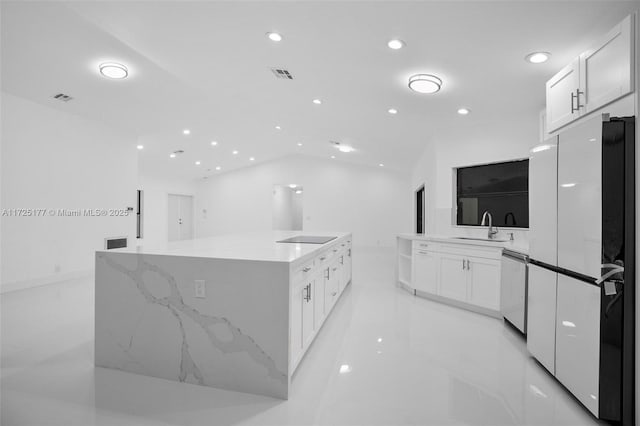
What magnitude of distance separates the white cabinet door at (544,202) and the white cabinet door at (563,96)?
0.30m

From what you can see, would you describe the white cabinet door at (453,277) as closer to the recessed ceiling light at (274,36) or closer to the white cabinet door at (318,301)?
the white cabinet door at (318,301)

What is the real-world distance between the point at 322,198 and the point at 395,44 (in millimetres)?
8628

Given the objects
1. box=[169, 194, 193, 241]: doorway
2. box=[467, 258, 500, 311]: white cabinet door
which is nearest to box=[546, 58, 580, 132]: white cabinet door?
box=[467, 258, 500, 311]: white cabinet door

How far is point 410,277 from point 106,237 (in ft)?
18.3

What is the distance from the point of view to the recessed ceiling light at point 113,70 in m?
4.15

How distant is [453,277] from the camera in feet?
13.1

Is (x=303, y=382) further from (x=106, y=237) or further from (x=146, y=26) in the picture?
(x=106, y=237)

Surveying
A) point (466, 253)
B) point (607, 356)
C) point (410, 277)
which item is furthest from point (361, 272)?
A: point (607, 356)

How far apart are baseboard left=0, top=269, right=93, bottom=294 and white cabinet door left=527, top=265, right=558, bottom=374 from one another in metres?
6.29

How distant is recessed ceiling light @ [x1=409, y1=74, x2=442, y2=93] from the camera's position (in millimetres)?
3355

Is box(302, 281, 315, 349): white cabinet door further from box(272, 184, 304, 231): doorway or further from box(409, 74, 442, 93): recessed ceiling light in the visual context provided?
A: box(272, 184, 304, 231): doorway

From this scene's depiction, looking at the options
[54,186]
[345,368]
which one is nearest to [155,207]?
[54,186]

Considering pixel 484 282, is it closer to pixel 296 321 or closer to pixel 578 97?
pixel 578 97

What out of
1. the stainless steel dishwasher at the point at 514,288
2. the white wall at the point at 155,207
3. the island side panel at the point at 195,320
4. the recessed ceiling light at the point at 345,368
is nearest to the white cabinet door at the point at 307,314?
the recessed ceiling light at the point at 345,368
